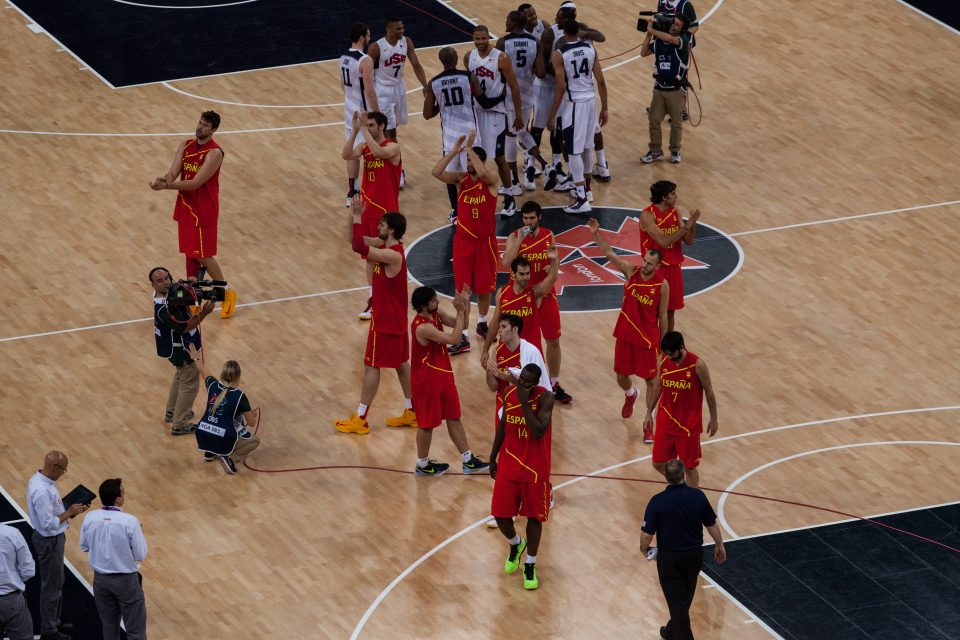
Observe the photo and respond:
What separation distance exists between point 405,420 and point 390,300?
1369 mm

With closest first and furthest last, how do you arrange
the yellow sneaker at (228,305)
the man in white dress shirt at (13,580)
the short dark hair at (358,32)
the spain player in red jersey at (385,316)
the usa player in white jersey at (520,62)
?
the man in white dress shirt at (13,580) → the spain player in red jersey at (385,316) → the yellow sneaker at (228,305) → the short dark hair at (358,32) → the usa player in white jersey at (520,62)

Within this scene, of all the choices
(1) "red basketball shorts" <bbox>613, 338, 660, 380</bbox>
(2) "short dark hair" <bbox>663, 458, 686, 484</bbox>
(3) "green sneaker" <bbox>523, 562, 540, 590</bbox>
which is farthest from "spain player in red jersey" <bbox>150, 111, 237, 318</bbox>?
(2) "short dark hair" <bbox>663, 458, 686, 484</bbox>

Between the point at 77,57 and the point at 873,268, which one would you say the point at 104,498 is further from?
the point at 77,57

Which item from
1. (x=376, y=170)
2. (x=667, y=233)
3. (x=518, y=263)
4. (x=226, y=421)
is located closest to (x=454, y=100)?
(x=376, y=170)

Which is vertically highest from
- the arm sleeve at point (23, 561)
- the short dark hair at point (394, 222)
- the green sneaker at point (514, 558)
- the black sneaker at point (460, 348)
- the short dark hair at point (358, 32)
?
the short dark hair at point (358, 32)

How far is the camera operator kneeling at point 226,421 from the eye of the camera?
52.4 ft

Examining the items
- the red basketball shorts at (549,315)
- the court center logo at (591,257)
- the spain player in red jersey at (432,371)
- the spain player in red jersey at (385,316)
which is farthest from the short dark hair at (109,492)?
the court center logo at (591,257)

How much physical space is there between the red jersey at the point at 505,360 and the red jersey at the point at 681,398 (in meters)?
1.29

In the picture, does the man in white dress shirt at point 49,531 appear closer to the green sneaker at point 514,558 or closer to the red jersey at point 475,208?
the green sneaker at point 514,558

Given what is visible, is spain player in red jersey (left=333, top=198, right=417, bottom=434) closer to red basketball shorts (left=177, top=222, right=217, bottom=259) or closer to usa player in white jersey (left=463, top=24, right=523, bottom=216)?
red basketball shorts (left=177, top=222, right=217, bottom=259)

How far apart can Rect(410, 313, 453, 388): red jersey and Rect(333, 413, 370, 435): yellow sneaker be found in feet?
4.81

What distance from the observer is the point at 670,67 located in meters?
22.3

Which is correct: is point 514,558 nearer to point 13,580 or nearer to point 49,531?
point 49,531

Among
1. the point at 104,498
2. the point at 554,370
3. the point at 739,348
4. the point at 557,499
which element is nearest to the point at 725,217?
the point at 739,348
